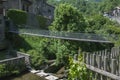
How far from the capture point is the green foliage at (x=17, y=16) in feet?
131

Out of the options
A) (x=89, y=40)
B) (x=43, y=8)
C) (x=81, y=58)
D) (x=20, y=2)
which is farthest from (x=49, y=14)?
(x=81, y=58)

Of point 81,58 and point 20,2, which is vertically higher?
point 20,2

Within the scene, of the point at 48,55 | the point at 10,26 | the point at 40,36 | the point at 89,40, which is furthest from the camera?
the point at 10,26

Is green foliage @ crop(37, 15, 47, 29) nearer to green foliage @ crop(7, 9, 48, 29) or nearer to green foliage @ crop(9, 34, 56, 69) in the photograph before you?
green foliage @ crop(7, 9, 48, 29)

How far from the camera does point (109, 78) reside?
468 inches

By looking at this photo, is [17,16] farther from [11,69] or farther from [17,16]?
[11,69]

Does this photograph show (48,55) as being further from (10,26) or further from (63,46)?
(10,26)

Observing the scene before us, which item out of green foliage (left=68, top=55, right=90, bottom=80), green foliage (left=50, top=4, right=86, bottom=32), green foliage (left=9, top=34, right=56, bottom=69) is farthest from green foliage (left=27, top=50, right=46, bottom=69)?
green foliage (left=68, top=55, right=90, bottom=80)

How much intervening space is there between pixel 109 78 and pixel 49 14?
54740 mm

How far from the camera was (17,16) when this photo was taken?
4053 centimetres


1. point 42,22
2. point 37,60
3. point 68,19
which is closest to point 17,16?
point 42,22

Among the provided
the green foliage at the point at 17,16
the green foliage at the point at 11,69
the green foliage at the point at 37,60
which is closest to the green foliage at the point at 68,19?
the green foliage at the point at 37,60

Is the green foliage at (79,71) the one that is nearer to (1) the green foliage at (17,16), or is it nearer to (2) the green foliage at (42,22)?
(1) the green foliage at (17,16)

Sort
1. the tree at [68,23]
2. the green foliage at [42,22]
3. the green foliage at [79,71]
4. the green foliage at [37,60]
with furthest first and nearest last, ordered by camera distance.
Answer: the green foliage at [42,22] → the tree at [68,23] → the green foliage at [37,60] → the green foliage at [79,71]
